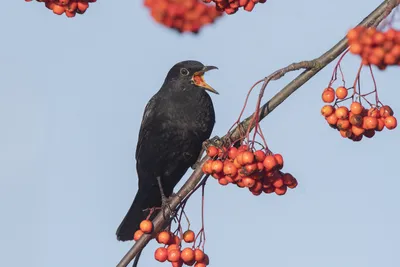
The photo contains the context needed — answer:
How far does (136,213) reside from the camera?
679 centimetres

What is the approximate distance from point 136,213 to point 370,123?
3.86m

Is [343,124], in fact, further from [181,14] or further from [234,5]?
[181,14]

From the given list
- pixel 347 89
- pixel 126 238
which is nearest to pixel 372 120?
pixel 347 89

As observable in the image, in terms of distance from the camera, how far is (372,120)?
329 centimetres

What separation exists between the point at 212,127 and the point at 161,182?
79cm

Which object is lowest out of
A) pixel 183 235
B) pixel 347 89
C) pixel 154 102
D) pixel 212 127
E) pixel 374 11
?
pixel 183 235

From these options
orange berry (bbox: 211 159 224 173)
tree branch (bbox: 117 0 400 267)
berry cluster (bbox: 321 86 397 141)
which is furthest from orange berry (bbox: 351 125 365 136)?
orange berry (bbox: 211 159 224 173)

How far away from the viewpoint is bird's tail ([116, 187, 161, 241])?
21.5 ft

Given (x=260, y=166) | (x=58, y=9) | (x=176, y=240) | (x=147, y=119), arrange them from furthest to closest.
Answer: (x=147, y=119)
(x=176, y=240)
(x=260, y=166)
(x=58, y=9)

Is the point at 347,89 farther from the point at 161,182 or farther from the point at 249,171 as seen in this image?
the point at 161,182

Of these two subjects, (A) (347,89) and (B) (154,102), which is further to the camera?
(B) (154,102)

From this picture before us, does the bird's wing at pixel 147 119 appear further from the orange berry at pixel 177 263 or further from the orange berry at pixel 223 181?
the orange berry at pixel 223 181

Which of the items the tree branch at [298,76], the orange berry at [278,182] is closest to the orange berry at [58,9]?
the tree branch at [298,76]

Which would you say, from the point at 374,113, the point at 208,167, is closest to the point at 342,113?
the point at 374,113
